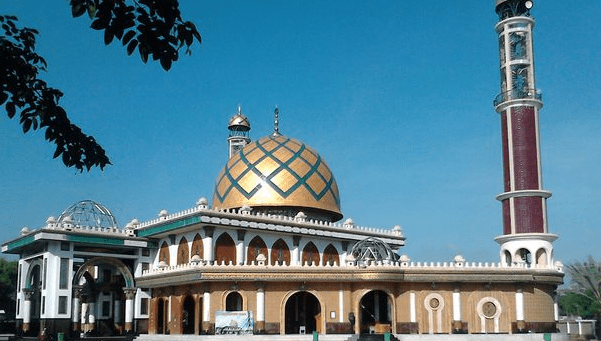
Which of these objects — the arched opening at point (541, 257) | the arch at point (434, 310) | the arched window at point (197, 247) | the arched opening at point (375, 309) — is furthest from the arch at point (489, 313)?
the arched window at point (197, 247)

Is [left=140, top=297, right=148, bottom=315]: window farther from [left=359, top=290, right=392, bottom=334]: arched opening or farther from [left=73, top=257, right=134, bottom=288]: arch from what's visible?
[left=359, top=290, right=392, bottom=334]: arched opening

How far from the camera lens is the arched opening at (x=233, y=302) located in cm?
3147

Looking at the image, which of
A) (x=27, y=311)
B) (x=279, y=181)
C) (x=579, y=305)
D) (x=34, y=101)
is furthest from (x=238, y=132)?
(x=34, y=101)

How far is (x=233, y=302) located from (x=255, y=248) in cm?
552

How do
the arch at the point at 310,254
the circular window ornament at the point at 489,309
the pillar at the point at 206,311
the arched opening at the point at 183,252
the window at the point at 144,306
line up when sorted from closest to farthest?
the pillar at the point at 206,311 → the circular window ornament at the point at 489,309 → the arched opening at the point at 183,252 → the window at the point at 144,306 → the arch at the point at 310,254

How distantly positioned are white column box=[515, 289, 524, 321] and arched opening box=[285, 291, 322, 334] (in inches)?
355

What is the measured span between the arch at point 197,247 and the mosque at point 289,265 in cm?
9

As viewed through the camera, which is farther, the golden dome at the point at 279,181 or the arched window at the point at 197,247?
the golden dome at the point at 279,181

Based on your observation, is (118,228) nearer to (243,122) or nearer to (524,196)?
(243,122)

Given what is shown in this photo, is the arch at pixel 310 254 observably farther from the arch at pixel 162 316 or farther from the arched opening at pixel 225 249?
the arch at pixel 162 316

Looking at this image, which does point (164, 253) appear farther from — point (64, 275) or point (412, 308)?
point (412, 308)

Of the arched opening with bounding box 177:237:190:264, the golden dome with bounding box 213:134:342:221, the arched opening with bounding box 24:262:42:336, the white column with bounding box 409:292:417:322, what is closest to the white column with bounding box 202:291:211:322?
the arched opening with bounding box 177:237:190:264

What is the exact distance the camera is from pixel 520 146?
116 ft

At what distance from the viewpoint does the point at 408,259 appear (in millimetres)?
32094
